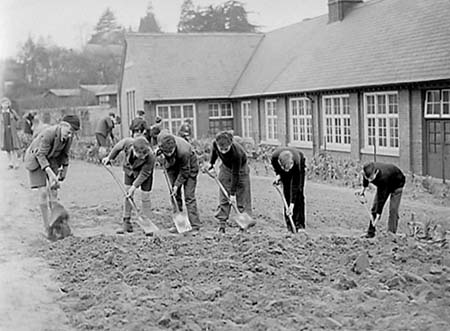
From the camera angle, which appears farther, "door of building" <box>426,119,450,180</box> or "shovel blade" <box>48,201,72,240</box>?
"door of building" <box>426,119,450,180</box>

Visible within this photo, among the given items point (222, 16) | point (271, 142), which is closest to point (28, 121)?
point (222, 16)

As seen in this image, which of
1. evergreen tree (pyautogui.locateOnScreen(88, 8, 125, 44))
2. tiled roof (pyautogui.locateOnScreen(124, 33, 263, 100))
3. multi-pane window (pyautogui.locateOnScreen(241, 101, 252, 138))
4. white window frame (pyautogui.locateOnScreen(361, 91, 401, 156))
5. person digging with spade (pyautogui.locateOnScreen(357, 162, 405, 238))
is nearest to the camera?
evergreen tree (pyautogui.locateOnScreen(88, 8, 125, 44))

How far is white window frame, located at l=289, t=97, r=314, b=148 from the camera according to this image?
22.7 m

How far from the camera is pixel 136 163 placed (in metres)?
9.19

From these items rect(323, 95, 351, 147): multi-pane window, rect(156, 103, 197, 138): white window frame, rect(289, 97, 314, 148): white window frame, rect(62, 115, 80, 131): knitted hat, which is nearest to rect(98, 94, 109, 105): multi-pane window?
rect(156, 103, 197, 138): white window frame

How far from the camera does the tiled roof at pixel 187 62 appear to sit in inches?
1132

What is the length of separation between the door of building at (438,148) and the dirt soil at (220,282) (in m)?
9.02

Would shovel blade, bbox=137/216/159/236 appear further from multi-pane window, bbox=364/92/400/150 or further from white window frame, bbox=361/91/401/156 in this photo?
multi-pane window, bbox=364/92/400/150

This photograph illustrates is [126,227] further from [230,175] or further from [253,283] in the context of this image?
[253,283]

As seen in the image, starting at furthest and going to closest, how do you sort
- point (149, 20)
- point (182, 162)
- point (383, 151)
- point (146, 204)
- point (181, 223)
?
point (383, 151) → point (146, 204) → point (181, 223) → point (182, 162) → point (149, 20)

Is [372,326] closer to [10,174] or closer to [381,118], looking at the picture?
[10,174]

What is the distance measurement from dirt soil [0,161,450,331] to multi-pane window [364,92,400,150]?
405 inches

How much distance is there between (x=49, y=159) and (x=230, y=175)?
2358 millimetres

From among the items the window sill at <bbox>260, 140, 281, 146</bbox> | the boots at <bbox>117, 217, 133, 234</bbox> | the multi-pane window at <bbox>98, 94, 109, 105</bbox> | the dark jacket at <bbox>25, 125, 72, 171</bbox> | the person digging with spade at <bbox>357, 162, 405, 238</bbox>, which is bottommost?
the boots at <bbox>117, 217, 133, 234</bbox>
